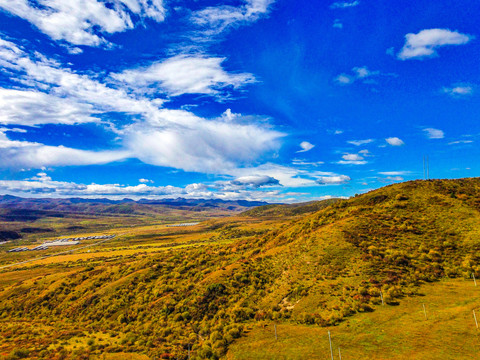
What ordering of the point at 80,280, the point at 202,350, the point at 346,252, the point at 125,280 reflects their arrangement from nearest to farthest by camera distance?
the point at 202,350
the point at 346,252
the point at 125,280
the point at 80,280

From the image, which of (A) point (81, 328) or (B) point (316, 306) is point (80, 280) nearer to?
(A) point (81, 328)

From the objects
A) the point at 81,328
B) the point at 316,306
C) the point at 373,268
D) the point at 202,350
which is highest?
the point at 373,268

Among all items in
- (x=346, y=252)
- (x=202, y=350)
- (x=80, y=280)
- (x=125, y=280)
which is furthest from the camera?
(x=80, y=280)

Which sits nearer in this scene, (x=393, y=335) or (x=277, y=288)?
(x=393, y=335)

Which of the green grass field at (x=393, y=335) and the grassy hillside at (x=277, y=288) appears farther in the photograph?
the grassy hillside at (x=277, y=288)

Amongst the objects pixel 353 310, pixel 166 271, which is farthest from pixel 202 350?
pixel 166 271

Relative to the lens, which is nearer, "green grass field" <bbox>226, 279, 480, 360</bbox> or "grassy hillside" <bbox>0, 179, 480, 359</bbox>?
"green grass field" <bbox>226, 279, 480, 360</bbox>

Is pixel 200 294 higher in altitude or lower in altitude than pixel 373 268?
lower

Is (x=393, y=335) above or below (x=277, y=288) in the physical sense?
below
